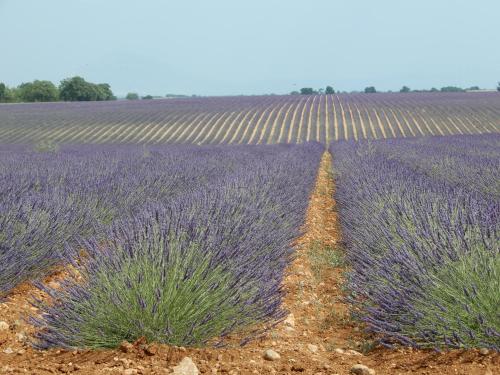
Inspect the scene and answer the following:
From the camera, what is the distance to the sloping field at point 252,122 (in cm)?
2791

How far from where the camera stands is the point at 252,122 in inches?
1271

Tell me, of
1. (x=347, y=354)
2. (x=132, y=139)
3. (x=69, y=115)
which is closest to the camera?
(x=347, y=354)

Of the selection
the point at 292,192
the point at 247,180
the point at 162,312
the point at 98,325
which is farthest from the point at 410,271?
the point at 292,192

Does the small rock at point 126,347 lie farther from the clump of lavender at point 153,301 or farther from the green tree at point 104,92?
the green tree at point 104,92

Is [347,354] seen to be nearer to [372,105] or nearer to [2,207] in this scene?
[2,207]

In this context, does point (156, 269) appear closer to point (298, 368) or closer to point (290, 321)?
point (298, 368)

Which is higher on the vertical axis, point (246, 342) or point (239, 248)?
point (239, 248)

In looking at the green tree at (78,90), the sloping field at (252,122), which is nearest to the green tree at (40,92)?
the green tree at (78,90)

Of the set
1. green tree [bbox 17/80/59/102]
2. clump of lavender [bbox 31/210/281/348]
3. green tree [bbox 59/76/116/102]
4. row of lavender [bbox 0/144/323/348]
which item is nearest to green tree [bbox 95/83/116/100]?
green tree [bbox 59/76/116/102]

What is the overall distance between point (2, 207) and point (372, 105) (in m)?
35.8

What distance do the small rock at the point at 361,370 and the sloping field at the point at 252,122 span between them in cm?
2421

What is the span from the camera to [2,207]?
4.13 metres

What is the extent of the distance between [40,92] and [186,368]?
67464mm

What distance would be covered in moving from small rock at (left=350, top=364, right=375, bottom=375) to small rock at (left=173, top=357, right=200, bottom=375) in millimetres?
654
